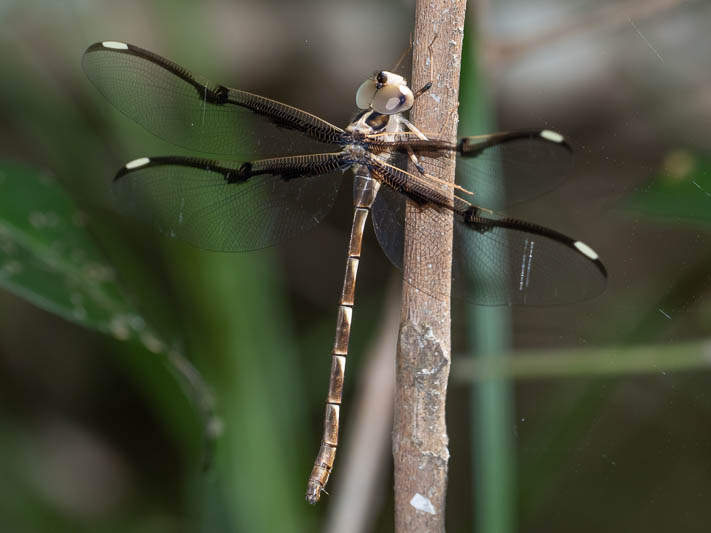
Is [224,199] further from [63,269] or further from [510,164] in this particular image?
[510,164]

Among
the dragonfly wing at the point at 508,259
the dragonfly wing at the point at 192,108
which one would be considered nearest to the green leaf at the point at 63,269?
the dragonfly wing at the point at 192,108

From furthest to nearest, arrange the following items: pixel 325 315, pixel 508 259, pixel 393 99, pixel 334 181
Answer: pixel 325 315, pixel 334 181, pixel 508 259, pixel 393 99

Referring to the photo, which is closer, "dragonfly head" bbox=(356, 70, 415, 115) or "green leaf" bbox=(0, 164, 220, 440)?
"dragonfly head" bbox=(356, 70, 415, 115)

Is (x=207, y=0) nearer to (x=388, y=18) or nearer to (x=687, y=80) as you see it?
(x=388, y=18)

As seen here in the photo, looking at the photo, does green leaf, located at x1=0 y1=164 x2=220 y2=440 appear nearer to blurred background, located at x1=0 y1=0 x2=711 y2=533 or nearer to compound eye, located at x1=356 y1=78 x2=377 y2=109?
blurred background, located at x1=0 y1=0 x2=711 y2=533

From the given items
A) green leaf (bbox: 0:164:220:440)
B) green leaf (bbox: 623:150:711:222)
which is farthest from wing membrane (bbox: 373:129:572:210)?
green leaf (bbox: 0:164:220:440)

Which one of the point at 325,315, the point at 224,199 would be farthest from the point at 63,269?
the point at 325,315
